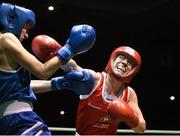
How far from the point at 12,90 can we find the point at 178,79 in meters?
4.64

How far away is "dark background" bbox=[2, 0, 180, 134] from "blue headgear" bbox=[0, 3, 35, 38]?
9.56ft

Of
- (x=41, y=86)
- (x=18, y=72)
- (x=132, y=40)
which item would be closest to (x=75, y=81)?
(x=41, y=86)

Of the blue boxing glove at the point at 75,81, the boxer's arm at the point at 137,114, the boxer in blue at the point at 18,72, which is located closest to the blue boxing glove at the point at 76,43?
the boxer in blue at the point at 18,72

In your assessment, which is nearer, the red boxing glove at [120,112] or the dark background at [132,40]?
the red boxing glove at [120,112]

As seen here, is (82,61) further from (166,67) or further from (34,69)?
(34,69)

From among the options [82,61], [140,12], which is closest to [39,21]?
[82,61]

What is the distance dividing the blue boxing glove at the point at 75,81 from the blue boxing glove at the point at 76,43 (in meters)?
0.19

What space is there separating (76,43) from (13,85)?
33 cm

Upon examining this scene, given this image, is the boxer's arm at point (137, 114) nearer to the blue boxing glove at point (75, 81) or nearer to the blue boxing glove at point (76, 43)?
the blue boxing glove at point (75, 81)

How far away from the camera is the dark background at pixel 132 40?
5480mm

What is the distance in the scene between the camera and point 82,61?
5.96 metres

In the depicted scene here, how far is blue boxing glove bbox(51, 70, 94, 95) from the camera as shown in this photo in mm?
2260

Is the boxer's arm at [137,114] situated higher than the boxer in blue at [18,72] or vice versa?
the boxer in blue at [18,72]

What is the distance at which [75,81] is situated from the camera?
227cm
